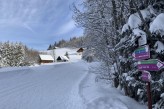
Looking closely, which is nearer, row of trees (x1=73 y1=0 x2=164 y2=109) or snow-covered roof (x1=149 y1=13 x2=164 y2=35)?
snow-covered roof (x1=149 y1=13 x2=164 y2=35)

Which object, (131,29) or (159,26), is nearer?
(159,26)

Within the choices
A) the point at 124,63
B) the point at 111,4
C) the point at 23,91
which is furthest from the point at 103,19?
the point at 23,91

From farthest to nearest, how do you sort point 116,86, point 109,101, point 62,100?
point 116,86, point 62,100, point 109,101

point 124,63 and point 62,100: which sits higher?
point 124,63

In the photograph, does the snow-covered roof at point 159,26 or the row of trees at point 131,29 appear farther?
the row of trees at point 131,29

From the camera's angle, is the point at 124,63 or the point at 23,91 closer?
the point at 124,63

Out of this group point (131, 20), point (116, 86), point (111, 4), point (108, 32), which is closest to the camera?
point (131, 20)

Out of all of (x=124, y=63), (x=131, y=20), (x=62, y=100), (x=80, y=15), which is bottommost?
(x=62, y=100)

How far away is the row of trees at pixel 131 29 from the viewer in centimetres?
711

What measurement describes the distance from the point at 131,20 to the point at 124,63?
2.53 meters

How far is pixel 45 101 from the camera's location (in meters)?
10.2

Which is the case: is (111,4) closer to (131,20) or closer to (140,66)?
(131,20)

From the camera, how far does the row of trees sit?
7113mm

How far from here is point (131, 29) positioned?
7680mm
